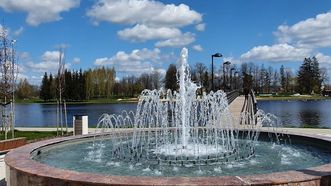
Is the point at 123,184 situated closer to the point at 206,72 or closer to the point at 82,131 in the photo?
the point at 82,131

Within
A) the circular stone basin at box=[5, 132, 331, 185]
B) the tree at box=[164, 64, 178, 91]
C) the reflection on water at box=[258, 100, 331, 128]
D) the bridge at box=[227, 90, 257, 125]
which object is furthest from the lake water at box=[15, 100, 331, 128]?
the circular stone basin at box=[5, 132, 331, 185]

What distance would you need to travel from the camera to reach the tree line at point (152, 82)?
98.3m

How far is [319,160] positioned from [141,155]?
421cm

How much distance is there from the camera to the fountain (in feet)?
19.4

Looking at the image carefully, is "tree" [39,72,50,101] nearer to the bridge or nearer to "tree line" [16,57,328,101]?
"tree line" [16,57,328,101]

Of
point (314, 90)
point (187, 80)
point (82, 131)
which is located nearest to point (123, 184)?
point (187, 80)

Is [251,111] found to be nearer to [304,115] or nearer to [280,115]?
[280,115]

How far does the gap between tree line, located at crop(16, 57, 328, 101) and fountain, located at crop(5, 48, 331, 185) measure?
67.1 m

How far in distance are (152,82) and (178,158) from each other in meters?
96.2

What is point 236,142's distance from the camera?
12516mm

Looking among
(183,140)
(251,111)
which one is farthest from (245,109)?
(183,140)

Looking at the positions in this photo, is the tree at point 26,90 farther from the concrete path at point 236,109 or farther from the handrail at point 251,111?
the handrail at point 251,111

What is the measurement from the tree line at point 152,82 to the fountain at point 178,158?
67.1 meters

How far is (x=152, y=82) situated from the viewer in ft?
346
